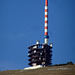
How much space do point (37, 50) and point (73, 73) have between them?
146 feet

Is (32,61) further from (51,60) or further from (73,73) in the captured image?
(73,73)

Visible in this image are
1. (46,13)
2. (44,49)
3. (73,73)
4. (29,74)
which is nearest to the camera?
(73,73)

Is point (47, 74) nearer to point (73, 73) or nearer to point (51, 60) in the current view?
point (73, 73)

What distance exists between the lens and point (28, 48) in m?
129

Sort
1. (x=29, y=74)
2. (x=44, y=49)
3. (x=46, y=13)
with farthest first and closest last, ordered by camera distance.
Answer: (x=46, y=13) → (x=44, y=49) → (x=29, y=74)

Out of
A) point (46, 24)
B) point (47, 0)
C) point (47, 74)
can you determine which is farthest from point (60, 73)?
point (47, 0)

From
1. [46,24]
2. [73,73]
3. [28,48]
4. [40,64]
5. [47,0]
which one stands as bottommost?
[73,73]

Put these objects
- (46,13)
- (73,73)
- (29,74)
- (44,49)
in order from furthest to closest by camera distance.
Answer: (46,13)
(44,49)
(29,74)
(73,73)

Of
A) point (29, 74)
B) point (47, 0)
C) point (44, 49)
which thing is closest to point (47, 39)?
point (44, 49)

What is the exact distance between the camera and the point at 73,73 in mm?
77938

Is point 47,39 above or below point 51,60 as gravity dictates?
above

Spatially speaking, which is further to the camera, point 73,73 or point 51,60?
point 51,60

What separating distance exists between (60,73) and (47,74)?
4.00 meters

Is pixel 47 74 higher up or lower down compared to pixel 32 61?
lower down
